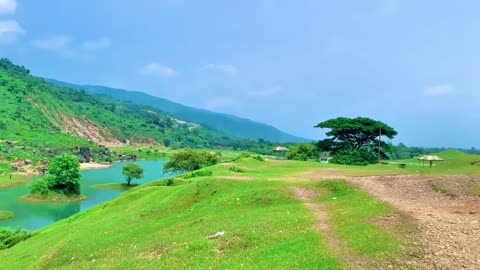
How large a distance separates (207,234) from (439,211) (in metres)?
13.0

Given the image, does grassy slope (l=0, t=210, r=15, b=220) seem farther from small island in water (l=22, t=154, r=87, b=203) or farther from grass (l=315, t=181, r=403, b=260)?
grass (l=315, t=181, r=403, b=260)

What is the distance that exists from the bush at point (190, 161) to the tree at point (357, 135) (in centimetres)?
3167

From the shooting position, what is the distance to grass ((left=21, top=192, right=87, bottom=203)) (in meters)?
99.3

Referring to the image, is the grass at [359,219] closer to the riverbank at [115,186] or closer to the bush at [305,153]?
the bush at [305,153]

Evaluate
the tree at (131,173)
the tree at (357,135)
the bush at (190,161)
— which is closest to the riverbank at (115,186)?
the tree at (131,173)

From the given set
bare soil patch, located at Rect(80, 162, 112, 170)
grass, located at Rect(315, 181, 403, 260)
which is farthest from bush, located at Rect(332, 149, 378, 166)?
bare soil patch, located at Rect(80, 162, 112, 170)

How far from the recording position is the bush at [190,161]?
11155 centimetres

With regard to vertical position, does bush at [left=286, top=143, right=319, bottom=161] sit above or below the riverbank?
above

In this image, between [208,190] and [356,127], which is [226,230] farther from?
[356,127]

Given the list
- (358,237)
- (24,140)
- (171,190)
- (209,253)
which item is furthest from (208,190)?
(24,140)

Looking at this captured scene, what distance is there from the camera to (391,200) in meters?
28.3

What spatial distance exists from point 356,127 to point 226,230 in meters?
69.4

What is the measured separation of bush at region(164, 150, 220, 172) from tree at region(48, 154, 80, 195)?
72.8ft

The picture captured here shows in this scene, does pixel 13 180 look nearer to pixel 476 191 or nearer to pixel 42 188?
pixel 42 188
